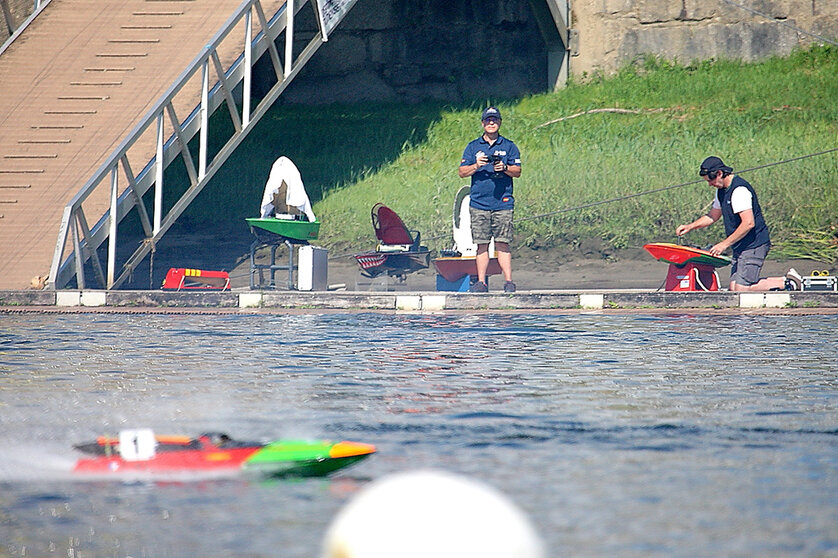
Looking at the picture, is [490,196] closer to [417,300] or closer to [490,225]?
[490,225]

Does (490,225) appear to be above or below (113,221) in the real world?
below

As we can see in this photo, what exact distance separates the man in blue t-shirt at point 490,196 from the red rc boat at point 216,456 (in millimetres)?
7932

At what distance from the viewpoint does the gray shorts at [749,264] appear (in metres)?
12.5

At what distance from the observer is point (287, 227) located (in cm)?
1353

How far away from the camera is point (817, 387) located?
7.08 meters

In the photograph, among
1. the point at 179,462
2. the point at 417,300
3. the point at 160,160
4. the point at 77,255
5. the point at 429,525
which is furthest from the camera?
the point at 160,160

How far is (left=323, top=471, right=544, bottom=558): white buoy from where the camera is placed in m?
2.74

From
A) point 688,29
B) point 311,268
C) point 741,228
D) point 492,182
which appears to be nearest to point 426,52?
point 688,29

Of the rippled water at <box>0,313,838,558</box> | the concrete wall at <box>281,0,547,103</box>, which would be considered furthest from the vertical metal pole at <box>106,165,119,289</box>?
the concrete wall at <box>281,0,547,103</box>

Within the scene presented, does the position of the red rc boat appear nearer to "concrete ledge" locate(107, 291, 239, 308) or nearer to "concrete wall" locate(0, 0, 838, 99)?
"concrete ledge" locate(107, 291, 239, 308)

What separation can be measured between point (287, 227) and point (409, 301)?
5.89ft

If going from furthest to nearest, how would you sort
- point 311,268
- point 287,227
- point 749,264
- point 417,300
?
point 287,227 < point 311,268 < point 417,300 < point 749,264

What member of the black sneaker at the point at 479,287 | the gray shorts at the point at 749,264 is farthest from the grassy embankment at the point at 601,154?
the gray shorts at the point at 749,264

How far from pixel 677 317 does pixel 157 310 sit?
5.32 meters
